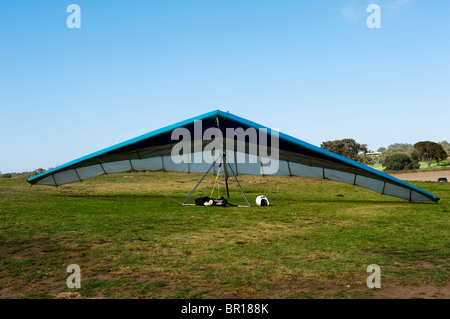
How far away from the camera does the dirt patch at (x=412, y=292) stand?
12.9 ft

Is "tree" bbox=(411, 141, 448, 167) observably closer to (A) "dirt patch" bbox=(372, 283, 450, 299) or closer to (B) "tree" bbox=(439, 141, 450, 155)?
(B) "tree" bbox=(439, 141, 450, 155)

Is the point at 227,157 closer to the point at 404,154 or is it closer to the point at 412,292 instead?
the point at 412,292

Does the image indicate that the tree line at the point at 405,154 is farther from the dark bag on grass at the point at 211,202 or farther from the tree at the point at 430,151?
the dark bag on grass at the point at 211,202

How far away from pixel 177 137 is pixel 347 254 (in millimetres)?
8520

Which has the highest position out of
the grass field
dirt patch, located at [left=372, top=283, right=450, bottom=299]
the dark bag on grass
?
the dark bag on grass

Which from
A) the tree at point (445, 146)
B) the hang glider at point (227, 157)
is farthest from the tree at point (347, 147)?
the hang glider at point (227, 157)

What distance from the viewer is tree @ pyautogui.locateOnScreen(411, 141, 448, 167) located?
74.2 metres

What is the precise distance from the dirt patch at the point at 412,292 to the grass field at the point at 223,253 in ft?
0.04

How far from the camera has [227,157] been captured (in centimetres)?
1596

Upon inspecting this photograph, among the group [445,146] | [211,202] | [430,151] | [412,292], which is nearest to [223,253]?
[412,292]

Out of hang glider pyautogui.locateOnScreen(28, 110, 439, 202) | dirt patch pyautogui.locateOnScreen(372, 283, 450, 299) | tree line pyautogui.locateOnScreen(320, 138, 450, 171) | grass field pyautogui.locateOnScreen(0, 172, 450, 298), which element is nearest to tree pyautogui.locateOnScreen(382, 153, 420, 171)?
tree line pyautogui.locateOnScreen(320, 138, 450, 171)

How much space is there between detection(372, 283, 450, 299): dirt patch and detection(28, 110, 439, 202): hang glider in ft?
25.1
